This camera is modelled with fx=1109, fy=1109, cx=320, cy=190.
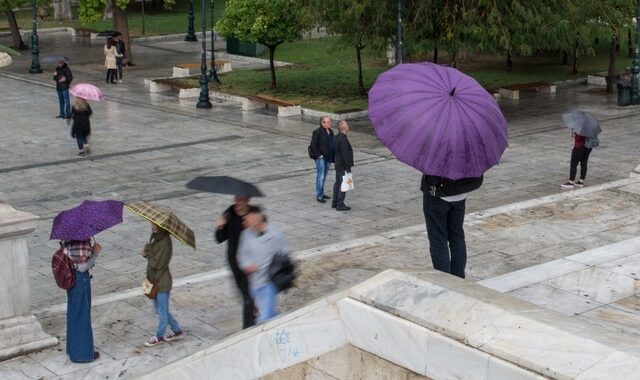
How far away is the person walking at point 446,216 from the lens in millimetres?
9586

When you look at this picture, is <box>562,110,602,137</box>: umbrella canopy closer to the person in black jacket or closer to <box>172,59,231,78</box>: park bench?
the person in black jacket

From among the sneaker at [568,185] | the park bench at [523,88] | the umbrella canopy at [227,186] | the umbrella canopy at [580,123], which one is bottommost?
the sneaker at [568,185]

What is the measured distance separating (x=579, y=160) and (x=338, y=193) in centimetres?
418

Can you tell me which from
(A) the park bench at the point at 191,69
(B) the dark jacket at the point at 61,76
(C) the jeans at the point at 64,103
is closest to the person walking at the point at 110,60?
(A) the park bench at the point at 191,69

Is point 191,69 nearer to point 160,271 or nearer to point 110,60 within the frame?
point 110,60

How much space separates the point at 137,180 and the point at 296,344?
12.2 m

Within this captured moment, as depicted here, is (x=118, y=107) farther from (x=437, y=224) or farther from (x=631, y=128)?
(x=437, y=224)

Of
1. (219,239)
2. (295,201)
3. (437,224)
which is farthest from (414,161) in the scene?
(295,201)

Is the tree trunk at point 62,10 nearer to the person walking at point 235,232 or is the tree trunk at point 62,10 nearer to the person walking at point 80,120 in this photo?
the person walking at point 80,120

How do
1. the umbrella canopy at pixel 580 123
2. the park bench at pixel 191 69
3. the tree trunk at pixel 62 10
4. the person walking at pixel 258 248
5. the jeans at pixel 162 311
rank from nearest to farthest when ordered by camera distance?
the person walking at pixel 258 248
the jeans at pixel 162 311
the umbrella canopy at pixel 580 123
the park bench at pixel 191 69
the tree trunk at pixel 62 10

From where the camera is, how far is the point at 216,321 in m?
11.7

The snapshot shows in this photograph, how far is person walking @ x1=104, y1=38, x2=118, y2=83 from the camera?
31044 millimetres

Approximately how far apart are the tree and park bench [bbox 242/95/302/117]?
67.5 inches

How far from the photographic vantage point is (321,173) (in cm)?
1725
